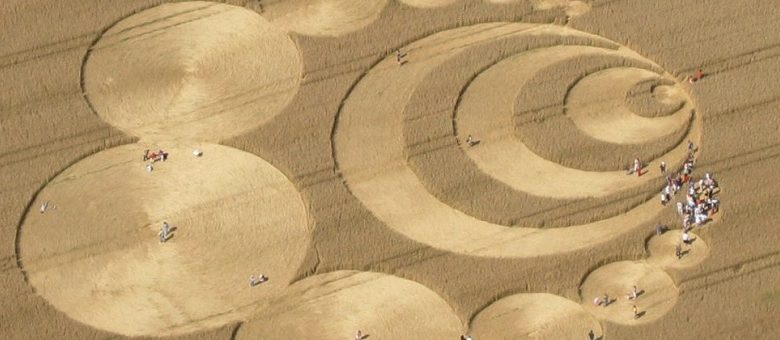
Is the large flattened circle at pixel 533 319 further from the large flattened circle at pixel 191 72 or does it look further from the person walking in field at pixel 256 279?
the large flattened circle at pixel 191 72

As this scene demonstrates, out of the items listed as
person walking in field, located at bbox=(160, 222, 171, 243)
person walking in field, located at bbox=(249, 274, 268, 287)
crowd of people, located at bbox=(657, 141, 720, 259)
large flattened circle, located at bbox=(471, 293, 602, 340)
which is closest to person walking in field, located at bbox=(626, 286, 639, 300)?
large flattened circle, located at bbox=(471, 293, 602, 340)

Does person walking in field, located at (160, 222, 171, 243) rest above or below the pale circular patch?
below

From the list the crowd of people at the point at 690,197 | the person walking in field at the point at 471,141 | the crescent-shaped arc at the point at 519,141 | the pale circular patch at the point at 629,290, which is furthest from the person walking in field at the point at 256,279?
the crowd of people at the point at 690,197

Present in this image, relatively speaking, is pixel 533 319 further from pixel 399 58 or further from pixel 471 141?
pixel 399 58

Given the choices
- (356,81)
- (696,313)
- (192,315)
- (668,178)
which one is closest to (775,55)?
(668,178)

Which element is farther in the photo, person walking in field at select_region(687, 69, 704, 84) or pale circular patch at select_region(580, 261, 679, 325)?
person walking in field at select_region(687, 69, 704, 84)

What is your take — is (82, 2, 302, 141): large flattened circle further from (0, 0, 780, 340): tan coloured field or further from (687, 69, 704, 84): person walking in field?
(687, 69, 704, 84): person walking in field

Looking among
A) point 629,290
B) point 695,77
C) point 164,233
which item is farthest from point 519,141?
point 164,233
